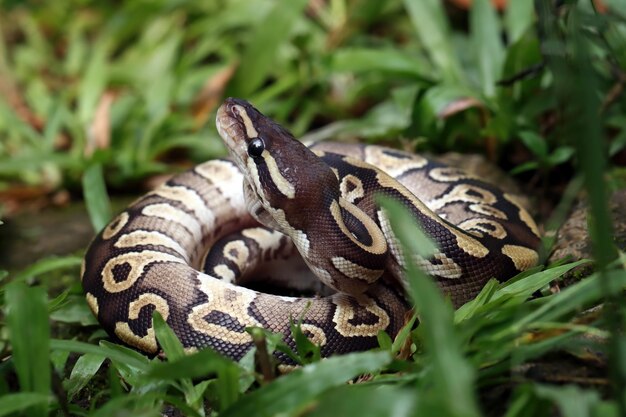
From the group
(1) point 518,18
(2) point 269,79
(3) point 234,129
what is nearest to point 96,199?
(3) point 234,129

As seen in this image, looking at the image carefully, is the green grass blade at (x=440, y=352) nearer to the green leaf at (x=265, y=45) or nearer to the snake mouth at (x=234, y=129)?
the snake mouth at (x=234, y=129)

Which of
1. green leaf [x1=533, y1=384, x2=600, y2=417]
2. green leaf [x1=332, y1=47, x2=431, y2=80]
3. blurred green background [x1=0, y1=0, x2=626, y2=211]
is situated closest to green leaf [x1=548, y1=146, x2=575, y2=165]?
blurred green background [x1=0, y1=0, x2=626, y2=211]

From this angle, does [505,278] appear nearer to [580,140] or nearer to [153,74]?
[580,140]

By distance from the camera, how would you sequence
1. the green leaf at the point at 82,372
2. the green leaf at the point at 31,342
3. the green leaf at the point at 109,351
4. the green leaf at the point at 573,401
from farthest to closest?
the green leaf at the point at 82,372
the green leaf at the point at 109,351
the green leaf at the point at 31,342
the green leaf at the point at 573,401

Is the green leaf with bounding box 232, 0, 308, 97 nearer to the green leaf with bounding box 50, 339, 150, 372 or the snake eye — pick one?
the snake eye

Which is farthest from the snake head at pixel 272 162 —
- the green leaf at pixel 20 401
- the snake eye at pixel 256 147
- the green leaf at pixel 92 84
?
the green leaf at pixel 92 84
